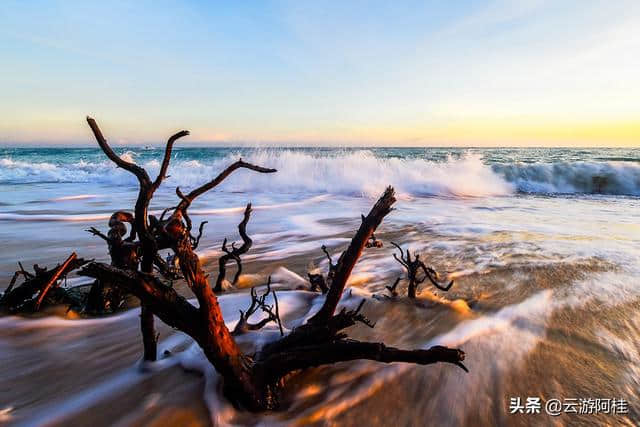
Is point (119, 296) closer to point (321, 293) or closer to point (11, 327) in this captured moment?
point (11, 327)

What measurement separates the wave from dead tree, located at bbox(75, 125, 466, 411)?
12.4m

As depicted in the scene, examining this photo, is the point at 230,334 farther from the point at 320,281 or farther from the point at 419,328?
the point at 320,281

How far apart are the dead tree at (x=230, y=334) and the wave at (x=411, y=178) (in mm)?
12442

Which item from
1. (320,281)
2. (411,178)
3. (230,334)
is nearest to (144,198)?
(230,334)

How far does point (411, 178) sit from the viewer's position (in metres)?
16.3

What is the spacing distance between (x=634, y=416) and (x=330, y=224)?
633cm

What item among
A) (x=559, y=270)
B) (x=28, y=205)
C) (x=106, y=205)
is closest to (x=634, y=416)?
(x=559, y=270)

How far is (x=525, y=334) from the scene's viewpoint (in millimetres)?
2711

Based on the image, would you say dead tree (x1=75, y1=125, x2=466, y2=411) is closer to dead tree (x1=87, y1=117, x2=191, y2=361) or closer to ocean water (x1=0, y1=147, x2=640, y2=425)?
dead tree (x1=87, y1=117, x2=191, y2=361)

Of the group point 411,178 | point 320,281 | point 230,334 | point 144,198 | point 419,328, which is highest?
point 144,198

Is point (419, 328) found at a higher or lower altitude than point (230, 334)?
lower

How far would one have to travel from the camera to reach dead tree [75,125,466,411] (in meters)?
1.36

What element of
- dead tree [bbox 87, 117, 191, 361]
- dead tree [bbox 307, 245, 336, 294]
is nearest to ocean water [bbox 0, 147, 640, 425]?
dead tree [bbox 307, 245, 336, 294]

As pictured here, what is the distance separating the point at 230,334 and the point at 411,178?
15.5 meters
